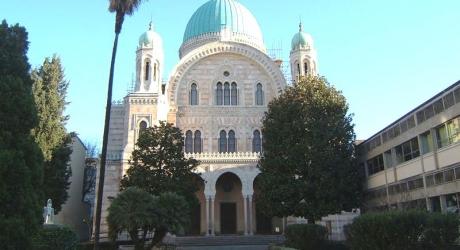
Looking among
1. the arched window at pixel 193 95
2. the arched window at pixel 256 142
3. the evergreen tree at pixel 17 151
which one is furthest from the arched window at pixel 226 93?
the evergreen tree at pixel 17 151

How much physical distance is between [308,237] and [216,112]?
17482 millimetres

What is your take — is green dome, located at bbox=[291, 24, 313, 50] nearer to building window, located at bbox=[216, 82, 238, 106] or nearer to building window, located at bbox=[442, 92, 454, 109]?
building window, located at bbox=[216, 82, 238, 106]

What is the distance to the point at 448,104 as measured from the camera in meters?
18.5

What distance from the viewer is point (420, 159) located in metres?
20.8

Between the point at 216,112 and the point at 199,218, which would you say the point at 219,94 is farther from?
the point at 199,218

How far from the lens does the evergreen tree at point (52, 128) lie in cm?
2567

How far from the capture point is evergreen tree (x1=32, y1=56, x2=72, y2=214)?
2567 cm

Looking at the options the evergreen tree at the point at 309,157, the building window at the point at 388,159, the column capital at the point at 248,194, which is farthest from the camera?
the column capital at the point at 248,194

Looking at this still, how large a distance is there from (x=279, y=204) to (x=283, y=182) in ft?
3.75

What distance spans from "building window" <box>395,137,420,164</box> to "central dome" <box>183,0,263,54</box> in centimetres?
2146

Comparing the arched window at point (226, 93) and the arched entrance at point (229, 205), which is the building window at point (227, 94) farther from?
the arched entrance at point (229, 205)

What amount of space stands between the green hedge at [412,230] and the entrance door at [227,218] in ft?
71.9

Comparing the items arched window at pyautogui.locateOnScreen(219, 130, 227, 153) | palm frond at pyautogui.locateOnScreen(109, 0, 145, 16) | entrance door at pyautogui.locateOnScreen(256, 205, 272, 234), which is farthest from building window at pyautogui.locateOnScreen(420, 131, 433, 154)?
arched window at pyautogui.locateOnScreen(219, 130, 227, 153)

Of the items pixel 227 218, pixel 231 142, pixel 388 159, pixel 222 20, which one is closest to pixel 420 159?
pixel 388 159
